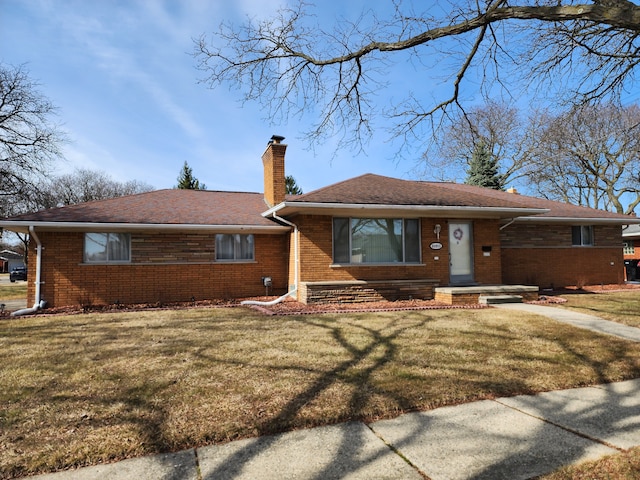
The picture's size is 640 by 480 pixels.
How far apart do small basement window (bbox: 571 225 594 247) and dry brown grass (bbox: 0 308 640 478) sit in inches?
372

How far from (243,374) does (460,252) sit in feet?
33.1

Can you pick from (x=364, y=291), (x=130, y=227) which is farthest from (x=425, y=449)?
(x=130, y=227)

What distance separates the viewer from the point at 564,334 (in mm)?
7203

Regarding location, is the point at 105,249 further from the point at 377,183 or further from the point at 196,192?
the point at 377,183

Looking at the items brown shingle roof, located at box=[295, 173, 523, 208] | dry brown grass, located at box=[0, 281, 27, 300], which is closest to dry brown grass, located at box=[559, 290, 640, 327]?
brown shingle roof, located at box=[295, 173, 523, 208]

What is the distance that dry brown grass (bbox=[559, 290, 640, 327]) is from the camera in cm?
878

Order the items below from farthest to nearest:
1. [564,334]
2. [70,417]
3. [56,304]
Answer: [56,304]
[564,334]
[70,417]

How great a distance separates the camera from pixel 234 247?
13414mm

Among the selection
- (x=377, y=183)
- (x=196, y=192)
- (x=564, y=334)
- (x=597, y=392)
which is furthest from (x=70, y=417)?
(x=196, y=192)

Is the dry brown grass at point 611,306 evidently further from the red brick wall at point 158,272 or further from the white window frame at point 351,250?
the red brick wall at point 158,272

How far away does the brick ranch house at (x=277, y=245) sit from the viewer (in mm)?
11648

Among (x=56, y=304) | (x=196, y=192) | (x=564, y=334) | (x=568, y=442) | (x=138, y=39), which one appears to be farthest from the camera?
(x=196, y=192)

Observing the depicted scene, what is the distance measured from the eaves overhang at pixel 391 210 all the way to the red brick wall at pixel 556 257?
2523 millimetres

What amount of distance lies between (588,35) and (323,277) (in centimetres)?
812
